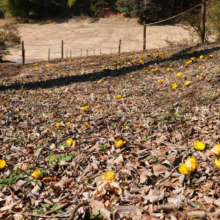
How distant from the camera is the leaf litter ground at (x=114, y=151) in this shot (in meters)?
1.83

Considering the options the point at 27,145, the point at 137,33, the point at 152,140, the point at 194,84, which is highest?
the point at 137,33

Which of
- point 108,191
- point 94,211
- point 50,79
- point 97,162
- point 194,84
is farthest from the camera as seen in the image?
point 50,79

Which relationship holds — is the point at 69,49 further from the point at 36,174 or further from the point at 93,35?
the point at 36,174

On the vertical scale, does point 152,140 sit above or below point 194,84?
below

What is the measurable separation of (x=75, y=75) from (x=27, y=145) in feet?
16.5

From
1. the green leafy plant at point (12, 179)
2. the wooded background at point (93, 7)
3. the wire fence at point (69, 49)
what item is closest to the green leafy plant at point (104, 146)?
the green leafy plant at point (12, 179)

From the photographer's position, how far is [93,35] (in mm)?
29938

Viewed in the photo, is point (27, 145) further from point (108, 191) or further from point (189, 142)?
point (189, 142)

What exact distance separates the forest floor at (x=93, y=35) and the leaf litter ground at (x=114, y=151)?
17072mm

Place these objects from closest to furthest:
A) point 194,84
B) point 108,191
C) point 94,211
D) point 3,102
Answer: point 94,211
point 108,191
point 194,84
point 3,102

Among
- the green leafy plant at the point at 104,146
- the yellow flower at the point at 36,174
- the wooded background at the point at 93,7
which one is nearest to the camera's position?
the yellow flower at the point at 36,174

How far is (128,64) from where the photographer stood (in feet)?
27.9

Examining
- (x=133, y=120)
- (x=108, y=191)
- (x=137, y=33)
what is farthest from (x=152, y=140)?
(x=137, y=33)

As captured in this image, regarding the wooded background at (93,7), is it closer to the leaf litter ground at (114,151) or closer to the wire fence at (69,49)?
the wire fence at (69,49)
